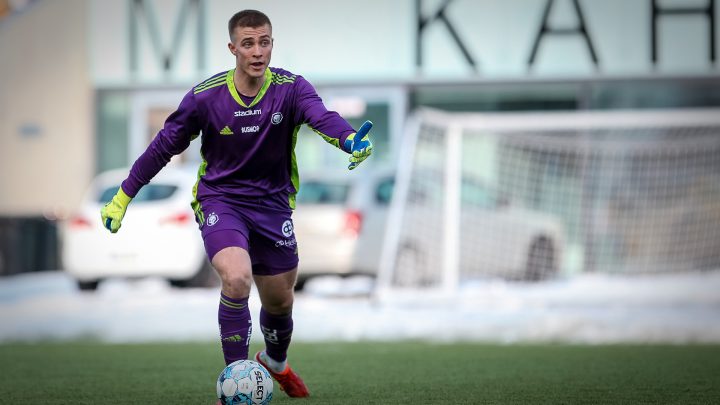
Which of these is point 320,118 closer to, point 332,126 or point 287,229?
point 332,126

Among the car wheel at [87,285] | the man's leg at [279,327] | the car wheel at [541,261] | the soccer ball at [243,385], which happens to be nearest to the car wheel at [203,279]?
the car wheel at [87,285]

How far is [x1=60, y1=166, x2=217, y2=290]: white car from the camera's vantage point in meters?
17.4

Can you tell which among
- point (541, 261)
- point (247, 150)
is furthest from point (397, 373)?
point (541, 261)

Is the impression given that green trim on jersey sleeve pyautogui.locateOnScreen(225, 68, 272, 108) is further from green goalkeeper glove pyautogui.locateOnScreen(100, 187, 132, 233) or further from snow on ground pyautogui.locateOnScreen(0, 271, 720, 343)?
snow on ground pyautogui.locateOnScreen(0, 271, 720, 343)

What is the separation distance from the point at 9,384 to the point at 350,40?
48.0ft

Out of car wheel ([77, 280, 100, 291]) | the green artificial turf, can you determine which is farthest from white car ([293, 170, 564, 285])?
the green artificial turf

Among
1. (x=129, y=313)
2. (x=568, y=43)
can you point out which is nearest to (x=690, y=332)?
(x=129, y=313)

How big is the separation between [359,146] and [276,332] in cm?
136

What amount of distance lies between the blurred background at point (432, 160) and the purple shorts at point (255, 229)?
228 inches

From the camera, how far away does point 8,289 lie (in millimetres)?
19047

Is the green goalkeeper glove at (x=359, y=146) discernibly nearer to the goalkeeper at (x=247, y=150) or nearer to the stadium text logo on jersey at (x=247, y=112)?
the goalkeeper at (x=247, y=150)

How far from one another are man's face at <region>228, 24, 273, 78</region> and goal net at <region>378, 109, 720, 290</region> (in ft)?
28.2

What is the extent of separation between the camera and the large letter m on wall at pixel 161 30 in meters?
22.4

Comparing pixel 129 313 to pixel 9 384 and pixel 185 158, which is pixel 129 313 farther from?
pixel 185 158
